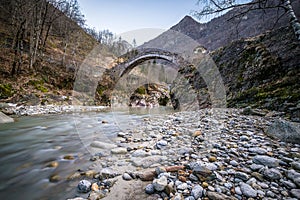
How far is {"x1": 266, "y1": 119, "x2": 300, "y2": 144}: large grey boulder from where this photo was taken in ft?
6.52

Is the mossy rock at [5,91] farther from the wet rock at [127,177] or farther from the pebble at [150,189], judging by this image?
the pebble at [150,189]

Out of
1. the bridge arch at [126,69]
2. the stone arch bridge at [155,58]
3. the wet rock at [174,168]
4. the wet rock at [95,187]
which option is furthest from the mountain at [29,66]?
the wet rock at [174,168]

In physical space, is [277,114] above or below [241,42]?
below

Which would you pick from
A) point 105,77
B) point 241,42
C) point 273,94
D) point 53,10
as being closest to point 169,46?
point 105,77

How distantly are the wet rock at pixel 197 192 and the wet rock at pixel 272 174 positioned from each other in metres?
0.63

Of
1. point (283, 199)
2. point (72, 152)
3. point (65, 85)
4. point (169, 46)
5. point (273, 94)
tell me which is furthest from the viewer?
point (169, 46)

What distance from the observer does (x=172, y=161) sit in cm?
183

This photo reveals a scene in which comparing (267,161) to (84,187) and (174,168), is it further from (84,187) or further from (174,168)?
(84,187)

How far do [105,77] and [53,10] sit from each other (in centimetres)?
890

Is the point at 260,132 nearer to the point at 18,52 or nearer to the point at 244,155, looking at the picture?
the point at 244,155

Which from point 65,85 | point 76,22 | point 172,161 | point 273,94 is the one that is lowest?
point 172,161

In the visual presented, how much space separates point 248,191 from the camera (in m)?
1.13

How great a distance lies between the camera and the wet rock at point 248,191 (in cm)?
110

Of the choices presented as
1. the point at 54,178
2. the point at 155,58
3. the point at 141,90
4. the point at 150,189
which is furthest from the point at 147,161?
the point at 141,90
